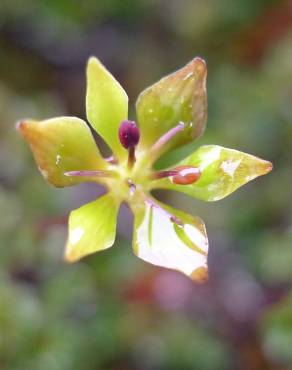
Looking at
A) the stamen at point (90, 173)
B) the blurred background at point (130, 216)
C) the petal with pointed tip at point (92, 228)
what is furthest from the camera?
the blurred background at point (130, 216)

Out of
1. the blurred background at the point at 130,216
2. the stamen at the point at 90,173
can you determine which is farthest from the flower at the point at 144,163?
the blurred background at the point at 130,216

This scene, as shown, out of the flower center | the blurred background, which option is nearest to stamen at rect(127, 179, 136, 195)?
the flower center

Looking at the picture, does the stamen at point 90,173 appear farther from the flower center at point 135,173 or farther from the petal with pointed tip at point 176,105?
the petal with pointed tip at point 176,105

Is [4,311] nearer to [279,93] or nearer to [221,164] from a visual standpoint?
[221,164]

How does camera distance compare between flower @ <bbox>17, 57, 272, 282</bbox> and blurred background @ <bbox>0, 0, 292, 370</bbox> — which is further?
blurred background @ <bbox>0, 0, 292, 370</bbox>

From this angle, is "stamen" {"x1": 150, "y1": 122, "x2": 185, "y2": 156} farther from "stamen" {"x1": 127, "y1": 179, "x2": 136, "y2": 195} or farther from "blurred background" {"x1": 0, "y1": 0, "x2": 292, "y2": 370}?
"blurred background" {"x1": 0, "y1": 0, "x2": 292, "y2": 370}

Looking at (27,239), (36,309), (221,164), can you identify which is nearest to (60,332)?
(36,309)
